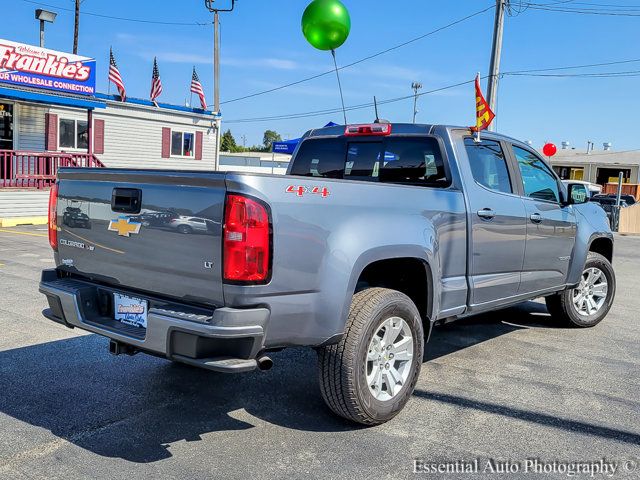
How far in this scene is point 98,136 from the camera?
20781 mm

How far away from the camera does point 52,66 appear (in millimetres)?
18125

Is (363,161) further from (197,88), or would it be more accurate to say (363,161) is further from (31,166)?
(197,88)

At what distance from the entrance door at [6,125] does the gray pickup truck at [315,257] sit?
16.8 meters

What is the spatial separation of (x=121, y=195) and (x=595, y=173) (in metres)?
50.0

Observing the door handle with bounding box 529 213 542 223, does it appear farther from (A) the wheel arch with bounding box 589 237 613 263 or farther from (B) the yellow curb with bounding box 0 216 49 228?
(B) the yellow curb with bounding box 0 216 49 228

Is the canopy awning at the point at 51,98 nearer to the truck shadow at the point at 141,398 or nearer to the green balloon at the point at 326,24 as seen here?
the green balloon at the point at 326,24

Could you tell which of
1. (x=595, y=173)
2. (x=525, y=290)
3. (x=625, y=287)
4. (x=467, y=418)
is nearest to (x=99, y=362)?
(x=467, y=418)

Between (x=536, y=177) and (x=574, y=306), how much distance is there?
65.2 inches

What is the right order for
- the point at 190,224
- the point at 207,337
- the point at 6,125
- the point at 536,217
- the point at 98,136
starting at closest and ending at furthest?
the point at 207,337
the point at 190,224
the point at 536,217
the point at 6,125
the point at 98,136

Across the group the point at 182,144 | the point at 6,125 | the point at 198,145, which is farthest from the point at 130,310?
the point at 198,145

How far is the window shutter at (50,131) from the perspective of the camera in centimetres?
1938

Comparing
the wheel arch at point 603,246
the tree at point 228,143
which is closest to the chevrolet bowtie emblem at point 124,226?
the wheel arch at point 603,246

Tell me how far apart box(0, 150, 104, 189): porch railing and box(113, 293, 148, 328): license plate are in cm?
1384

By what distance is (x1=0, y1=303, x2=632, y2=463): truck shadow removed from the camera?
11.9 feet
